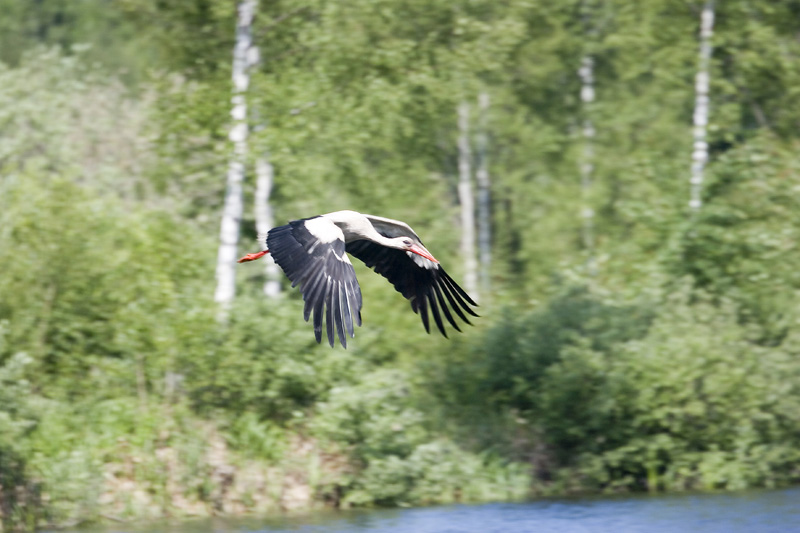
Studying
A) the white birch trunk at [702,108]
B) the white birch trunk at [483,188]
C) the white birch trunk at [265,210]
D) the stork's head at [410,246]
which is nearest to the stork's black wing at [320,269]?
the stork's head at [410,246]

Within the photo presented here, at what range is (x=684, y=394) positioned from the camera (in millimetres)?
11914

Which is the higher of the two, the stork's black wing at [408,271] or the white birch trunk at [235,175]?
the white birch trunk at [235,175]

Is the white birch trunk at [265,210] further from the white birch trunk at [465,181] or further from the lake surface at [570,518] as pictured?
the white birch trunk at [465,181]

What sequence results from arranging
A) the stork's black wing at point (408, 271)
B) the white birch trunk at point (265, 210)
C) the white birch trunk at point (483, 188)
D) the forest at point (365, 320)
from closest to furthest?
the stork's black wing at point (408, 271) → the forest at point (365, 320) → the white birch trunk at point (265, 210) → the white birch trunk at point (483, 188)

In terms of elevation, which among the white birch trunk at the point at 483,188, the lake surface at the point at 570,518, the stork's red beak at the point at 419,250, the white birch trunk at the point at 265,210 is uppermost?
the white birch trunk at the point at 483,188

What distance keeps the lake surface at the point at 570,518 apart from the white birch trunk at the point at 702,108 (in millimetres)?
4461

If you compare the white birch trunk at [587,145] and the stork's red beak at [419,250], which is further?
the white birch trunk at [587,145]

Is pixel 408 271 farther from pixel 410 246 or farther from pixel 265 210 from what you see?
pixel 265 210

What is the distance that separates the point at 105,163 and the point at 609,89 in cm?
975

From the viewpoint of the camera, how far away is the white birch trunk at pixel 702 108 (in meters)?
14.4

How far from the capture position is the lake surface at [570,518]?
10.1 m

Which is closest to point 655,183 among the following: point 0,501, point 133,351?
point 133,351

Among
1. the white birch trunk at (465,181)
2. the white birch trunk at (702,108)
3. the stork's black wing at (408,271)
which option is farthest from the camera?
the white birch trunk at (465,181)

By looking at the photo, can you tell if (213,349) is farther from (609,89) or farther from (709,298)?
(609,89)
